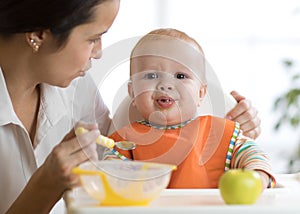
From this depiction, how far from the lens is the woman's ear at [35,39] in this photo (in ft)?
4.44

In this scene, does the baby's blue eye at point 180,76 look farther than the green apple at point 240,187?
Yes

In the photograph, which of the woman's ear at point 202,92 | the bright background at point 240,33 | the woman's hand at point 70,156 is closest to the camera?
the woman's hand at point 70,156

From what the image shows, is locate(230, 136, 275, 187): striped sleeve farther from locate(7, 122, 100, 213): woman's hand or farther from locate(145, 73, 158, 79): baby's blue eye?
locate(7, 122, 100, 213): woman's hand

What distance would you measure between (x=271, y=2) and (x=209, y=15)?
1.61 ft

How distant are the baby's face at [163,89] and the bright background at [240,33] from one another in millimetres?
3094

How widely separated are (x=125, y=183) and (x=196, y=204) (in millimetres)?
124

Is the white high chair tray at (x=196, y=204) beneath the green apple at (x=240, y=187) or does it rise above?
beneath

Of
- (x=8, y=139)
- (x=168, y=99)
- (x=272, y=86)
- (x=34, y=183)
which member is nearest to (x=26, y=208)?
(x=34, y=183)

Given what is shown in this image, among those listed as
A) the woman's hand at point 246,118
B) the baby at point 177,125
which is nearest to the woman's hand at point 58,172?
the baby at point 177,125

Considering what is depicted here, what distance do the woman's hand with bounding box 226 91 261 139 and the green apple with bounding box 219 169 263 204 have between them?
1.74ft

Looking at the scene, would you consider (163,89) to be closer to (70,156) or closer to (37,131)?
(70,156)

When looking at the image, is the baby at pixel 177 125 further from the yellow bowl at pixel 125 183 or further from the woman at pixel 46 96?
the yellow bowl at pixel 125 183

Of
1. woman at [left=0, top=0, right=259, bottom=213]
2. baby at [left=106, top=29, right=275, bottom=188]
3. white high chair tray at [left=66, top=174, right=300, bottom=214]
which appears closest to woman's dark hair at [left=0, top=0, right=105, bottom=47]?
woman at [left=0, top=0, right=259, bottom=213]

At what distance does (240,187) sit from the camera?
36.9 inches
